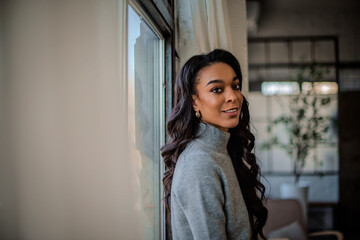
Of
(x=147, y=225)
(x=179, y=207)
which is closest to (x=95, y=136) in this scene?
(x=179, y=207)

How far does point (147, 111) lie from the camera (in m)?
1.22

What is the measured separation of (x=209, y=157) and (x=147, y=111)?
488mm

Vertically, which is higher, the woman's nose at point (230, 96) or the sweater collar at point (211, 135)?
the woman's nose at point (230, 96)

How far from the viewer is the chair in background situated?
7.31ft

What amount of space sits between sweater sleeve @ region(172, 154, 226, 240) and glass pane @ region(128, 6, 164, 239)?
0.28 m

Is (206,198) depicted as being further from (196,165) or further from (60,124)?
(60,124)

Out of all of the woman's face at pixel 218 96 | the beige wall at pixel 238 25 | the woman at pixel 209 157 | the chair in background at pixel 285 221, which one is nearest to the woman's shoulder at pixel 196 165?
the woman at pixel 209 157

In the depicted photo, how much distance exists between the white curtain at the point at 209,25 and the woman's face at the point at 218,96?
14.5 inches

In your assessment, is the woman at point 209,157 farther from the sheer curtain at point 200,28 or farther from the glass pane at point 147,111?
the sheer curtain at point 200,28

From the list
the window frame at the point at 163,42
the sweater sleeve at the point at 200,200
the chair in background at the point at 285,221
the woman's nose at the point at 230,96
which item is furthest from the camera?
the chair in background at the point at 285,221

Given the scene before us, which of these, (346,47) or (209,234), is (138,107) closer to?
(209,234)

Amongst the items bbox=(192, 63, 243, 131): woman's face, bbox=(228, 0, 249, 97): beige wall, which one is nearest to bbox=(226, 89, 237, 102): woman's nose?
bbox=(192, 63, 243, 131): woman's face

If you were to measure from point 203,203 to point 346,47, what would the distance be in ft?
13.8

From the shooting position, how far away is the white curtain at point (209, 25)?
1.25 m
